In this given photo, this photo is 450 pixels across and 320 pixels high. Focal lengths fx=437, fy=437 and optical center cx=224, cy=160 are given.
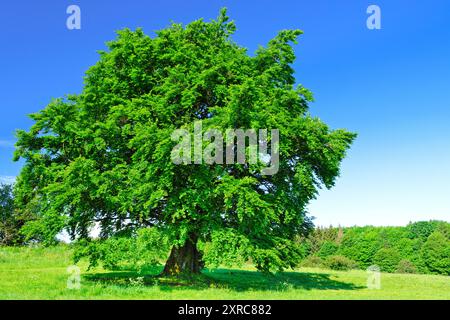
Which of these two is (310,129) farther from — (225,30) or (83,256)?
(83,256)

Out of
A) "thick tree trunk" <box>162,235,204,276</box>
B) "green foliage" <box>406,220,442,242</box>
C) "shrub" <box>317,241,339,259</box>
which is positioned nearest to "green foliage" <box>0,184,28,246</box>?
"thick tree trunk" <box>162,235,204,276</box>

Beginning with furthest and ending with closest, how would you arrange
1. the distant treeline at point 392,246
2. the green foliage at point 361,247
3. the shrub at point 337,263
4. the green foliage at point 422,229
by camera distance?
1. the green foliage at point 422,229
2. the green foliage at point 361,247
3. the distant treeline at point 392,246
4. the shrub at point 337,263

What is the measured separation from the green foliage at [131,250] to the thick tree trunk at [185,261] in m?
3.64

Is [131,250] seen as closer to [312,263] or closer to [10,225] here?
[312,263]

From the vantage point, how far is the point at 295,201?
2417 cm

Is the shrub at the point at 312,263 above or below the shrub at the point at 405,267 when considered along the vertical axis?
above

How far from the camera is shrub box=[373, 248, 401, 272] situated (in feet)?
307

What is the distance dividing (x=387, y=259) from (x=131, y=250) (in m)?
84.7

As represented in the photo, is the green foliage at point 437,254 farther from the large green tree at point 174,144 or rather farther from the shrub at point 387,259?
the large green tree at point 174,144

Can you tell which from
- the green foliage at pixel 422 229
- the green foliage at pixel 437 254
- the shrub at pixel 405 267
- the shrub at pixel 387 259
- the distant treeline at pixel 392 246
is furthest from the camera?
the green foliage at pixel 422 229

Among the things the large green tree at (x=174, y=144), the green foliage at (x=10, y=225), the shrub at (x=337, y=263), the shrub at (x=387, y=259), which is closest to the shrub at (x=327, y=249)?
the shrub at (x=387, y=259)
